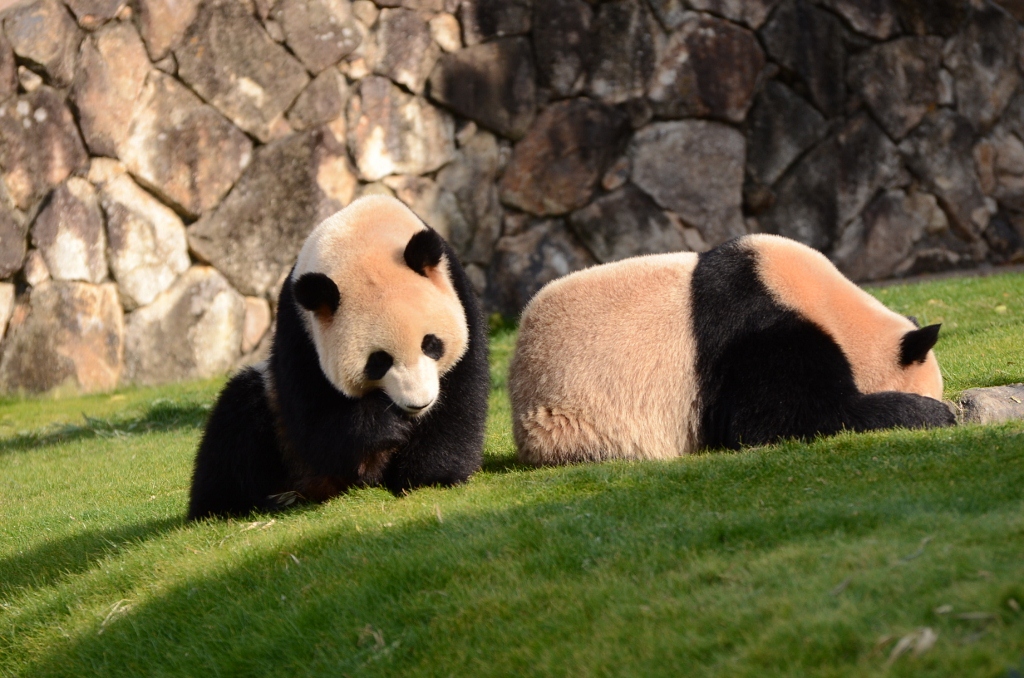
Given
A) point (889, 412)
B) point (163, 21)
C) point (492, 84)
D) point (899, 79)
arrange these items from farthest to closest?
point (899, 79)
point (492, 84)
point (163, 21)
point (889, 412)

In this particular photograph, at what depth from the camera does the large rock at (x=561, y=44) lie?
37.1 ft

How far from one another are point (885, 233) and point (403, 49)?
561 cm

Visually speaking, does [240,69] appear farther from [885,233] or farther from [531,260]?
[885,233]

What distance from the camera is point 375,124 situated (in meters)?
11.1

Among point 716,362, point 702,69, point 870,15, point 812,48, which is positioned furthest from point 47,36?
point 870,15

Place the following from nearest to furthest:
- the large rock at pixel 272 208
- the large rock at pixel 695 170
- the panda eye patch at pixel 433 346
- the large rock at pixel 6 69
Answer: the panda eye patch at pixel 433 346 < the large rock at pixel 6 69 < the large rock at pixel 272 208 < the large rock at pixel 695 170

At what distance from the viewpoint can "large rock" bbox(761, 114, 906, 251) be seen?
11719 mm

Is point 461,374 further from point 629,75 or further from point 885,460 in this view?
point 629,75

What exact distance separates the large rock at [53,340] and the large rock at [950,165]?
343 inches

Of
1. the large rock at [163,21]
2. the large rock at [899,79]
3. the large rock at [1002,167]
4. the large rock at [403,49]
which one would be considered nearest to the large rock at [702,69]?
the large rock at [899,79]

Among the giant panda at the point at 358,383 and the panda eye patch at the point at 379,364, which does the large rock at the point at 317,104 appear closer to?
the giant panda at the point at 358,383

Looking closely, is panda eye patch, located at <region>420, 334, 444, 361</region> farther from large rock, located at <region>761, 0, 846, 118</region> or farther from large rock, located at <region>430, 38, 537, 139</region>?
large rock, located at <region>761, 0, 846, 118</region>

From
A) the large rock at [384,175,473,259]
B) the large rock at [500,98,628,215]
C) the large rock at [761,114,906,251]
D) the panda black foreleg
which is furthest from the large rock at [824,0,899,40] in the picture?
the panda black foreleg

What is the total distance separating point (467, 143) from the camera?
1134cm
